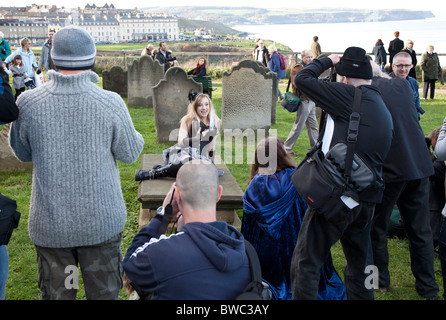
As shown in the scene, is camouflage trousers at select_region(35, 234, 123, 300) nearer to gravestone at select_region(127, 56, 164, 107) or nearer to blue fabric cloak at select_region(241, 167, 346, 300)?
blue fabric cloak at select_region(241, 167, 346, 300)

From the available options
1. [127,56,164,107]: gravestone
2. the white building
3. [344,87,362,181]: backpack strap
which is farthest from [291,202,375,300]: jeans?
the white building

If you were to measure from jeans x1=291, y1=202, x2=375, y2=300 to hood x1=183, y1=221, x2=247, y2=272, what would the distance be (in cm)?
114

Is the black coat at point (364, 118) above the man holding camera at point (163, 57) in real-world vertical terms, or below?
above

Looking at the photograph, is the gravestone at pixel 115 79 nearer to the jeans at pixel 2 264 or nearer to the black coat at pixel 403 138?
the black coat at pixel 403 138

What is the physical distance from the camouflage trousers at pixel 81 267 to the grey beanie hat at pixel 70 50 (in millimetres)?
1016

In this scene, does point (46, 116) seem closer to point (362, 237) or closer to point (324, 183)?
point (324, 183)

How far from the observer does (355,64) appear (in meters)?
3.45

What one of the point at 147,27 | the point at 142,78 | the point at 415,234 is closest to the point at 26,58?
the point at 142,78

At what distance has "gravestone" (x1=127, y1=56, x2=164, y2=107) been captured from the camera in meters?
13.3

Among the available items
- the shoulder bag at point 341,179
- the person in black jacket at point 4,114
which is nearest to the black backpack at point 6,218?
the person in black jacket at point 4,114

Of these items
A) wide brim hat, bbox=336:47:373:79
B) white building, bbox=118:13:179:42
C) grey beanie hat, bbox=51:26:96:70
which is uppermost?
grey beanie hat, bbox=51:26:96:70

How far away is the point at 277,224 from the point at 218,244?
6.95 feet

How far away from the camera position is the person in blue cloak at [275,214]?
4.36 m
